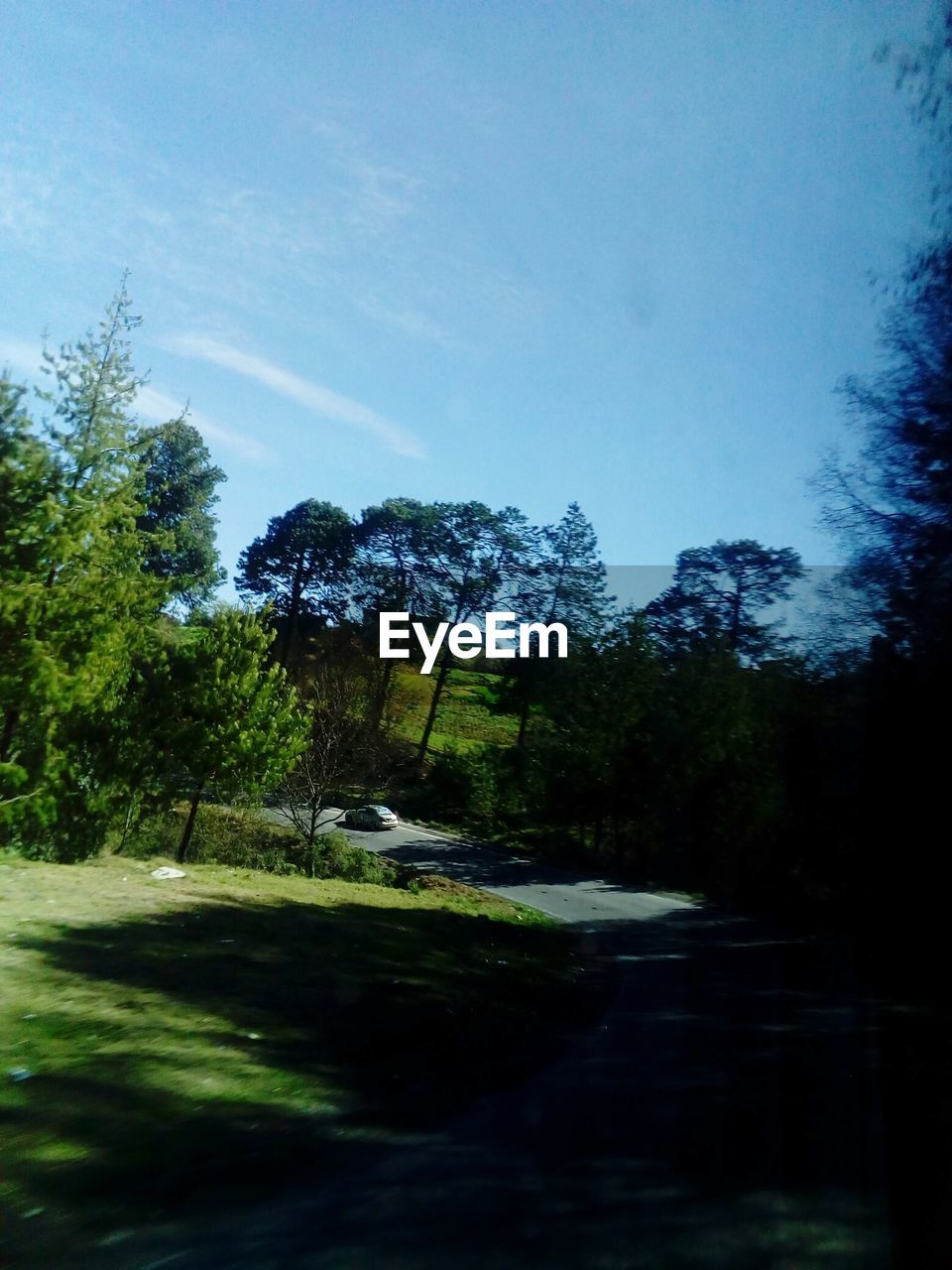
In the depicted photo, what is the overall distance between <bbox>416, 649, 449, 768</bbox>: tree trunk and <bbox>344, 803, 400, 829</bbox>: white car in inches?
145

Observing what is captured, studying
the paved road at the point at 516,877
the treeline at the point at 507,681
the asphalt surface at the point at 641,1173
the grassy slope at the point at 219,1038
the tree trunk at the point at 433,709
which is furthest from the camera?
the tree trunk at the point at 433,709

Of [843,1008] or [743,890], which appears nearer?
[843,1008]

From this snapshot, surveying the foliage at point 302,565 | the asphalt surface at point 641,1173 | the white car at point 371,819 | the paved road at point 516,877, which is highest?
the foliage at point 302,565

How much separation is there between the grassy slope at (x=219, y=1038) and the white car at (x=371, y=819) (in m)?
21.4

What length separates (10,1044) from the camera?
21.9 feet

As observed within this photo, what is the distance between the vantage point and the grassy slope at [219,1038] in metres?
5.10

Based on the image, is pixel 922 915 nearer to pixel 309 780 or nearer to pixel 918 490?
pixel 918 490

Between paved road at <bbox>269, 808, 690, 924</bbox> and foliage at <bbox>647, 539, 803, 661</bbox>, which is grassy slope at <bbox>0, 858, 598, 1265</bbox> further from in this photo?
paved road at <bbox>269, 808, 690, 924</bbox>

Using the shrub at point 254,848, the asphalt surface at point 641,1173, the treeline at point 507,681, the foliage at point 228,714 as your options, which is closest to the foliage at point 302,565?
the treeline at point 507,681

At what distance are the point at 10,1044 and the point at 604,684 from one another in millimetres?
21733

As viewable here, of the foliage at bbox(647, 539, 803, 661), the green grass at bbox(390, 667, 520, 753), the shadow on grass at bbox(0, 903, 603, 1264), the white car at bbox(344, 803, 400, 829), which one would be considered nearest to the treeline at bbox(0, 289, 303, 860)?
the shadow on grass at bbox(0, 903, 603, 1264)

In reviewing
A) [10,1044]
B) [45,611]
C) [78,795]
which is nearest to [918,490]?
[10,1044]

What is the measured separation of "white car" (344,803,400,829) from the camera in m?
35.8

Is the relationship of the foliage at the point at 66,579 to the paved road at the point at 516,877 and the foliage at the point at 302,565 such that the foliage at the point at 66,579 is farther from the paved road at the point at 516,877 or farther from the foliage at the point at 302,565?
the foliage at the point at 302,565
